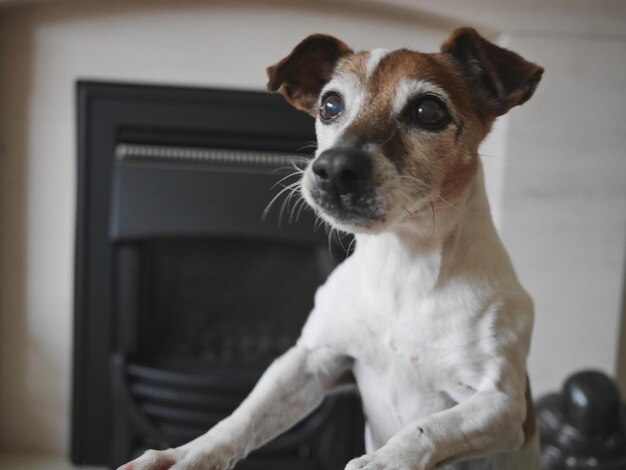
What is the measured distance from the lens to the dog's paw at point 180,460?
2.41 ft

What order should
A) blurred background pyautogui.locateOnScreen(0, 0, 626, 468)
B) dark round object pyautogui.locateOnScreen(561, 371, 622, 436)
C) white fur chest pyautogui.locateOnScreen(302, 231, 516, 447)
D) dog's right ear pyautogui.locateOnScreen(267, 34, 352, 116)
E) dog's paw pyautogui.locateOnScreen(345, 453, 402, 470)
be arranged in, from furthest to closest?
blurred background pyautogui.locateOnScreen(0, 0, 626, 468) < dark round object pyautogui.locateOnScreen(561, 371, 622, 436) < dog's right ear pyautogui.locateOnScreen(267, 34, 352, 116) < white fur chest pyautogui.locateOnScreen(302, 231, 516, 447) < dog's paw pyautogui.locateOnScreen(345, 453, 402, 470)

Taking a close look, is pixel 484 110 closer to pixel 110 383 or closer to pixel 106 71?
pixel 106 71

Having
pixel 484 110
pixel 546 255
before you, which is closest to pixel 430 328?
pixel 484 110

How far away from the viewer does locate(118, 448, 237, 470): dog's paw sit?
0.73 meters

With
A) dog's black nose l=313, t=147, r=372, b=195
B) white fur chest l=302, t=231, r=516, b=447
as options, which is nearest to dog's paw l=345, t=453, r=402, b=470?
white fur chest l=302, t=231, r=516, b=447

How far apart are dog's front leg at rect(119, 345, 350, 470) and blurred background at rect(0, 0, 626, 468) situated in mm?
1002

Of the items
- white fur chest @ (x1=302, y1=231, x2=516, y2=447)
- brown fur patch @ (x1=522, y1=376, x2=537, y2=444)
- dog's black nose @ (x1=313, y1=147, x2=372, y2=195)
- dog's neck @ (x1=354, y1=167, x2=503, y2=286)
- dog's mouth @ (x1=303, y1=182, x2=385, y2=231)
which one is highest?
dog's black nose @ (x1=313, y1=147, x2=372, y2=195)

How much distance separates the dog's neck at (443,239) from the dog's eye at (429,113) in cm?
9

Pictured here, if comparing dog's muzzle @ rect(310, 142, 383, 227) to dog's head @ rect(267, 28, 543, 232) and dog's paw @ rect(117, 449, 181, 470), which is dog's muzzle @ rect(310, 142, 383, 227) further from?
dog's paw @ rect(117, 449, 181, 470)

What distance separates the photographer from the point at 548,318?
1.86 metres

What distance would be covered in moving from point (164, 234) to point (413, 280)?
1130 millimetres

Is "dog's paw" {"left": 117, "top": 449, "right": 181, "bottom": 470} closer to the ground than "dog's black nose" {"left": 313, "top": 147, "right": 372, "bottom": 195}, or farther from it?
closer to the ground

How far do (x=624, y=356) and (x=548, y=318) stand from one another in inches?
15.0

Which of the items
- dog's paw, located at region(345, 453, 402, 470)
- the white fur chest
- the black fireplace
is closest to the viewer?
dog's paw, located at region(345, 453, 402, 470)
